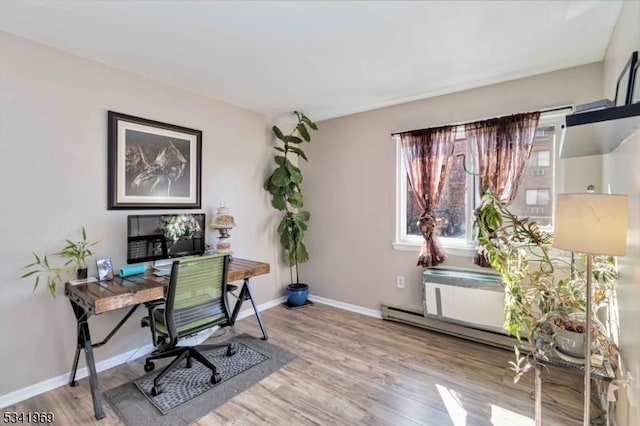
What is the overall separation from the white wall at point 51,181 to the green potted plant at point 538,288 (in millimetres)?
2825

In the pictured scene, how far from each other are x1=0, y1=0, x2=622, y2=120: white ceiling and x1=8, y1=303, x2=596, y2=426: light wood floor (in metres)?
2.47

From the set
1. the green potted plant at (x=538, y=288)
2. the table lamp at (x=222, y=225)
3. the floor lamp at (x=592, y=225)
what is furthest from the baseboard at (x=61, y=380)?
the floor lamp at (x=592, y=225)

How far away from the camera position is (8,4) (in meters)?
1.71

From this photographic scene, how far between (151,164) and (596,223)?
3.08 m

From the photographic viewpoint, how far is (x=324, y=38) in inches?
79.6

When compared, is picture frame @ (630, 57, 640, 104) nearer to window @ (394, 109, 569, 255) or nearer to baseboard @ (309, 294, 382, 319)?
window @ (394, 109, 569, 255)

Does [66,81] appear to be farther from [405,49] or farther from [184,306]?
[405,49]

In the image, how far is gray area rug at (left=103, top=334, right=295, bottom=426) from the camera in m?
1.86

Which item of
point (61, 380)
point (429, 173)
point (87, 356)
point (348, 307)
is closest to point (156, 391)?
point (87, 356)

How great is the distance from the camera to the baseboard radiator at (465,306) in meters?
2.62

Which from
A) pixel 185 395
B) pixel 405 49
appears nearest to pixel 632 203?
pixel 405 49

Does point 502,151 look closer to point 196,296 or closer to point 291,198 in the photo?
point 291,198

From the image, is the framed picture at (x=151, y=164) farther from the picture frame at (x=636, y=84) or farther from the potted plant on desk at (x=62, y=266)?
the picture frame at (x=636, y=84)

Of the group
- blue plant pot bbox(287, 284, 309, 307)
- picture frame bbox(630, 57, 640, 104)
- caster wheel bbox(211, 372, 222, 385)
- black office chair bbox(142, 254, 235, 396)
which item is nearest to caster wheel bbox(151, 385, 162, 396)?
black office chair bbox(142, 254, 235, 396)
